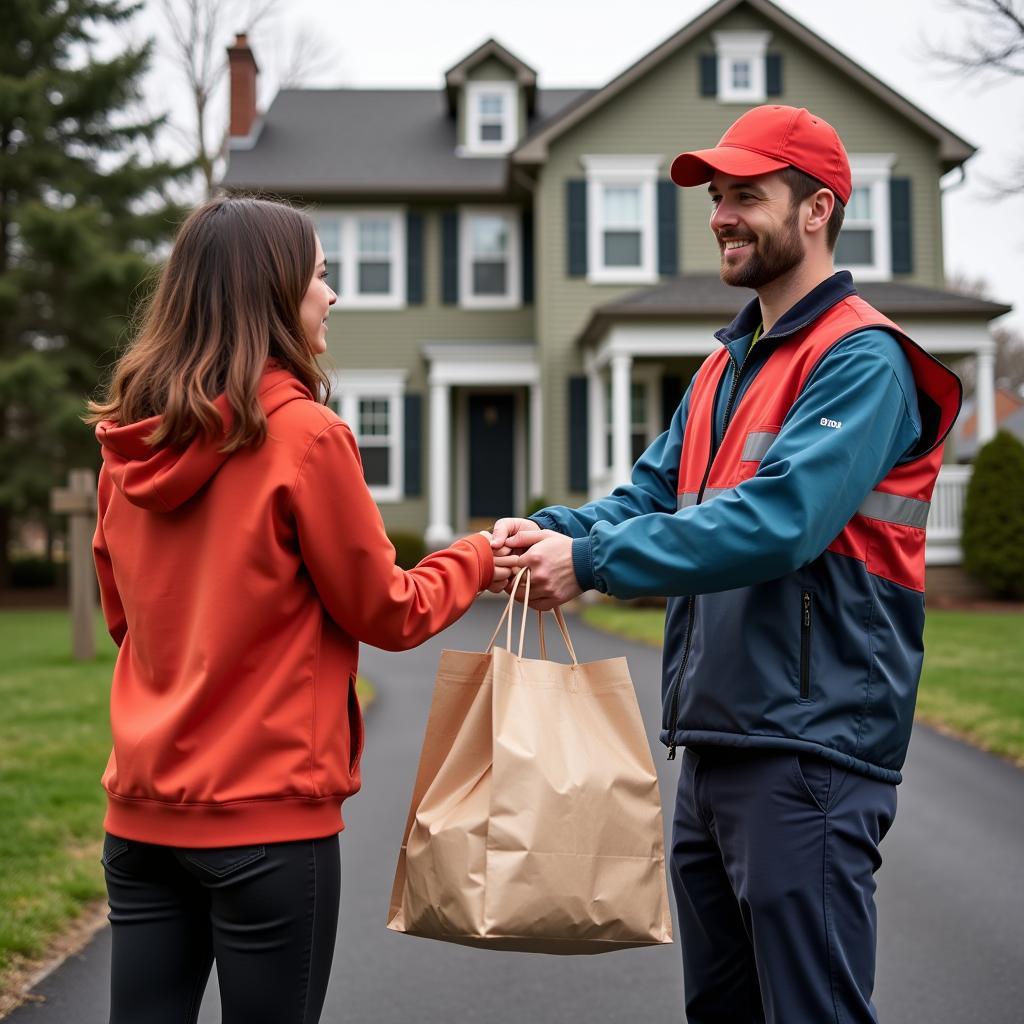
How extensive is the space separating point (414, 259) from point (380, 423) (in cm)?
309

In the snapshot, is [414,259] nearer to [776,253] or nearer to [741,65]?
[741,65]

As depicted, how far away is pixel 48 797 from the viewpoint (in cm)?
618

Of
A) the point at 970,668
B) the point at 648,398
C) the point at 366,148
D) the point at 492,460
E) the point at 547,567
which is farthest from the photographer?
the point at 366,148

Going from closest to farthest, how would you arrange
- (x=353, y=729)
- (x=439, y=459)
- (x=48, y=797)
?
(x=353, y=729), (x=48, y=797), (x=439, y=459)

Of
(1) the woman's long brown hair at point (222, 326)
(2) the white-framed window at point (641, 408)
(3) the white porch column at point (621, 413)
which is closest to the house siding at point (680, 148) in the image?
(2) the white-framed window at point (641, 408)

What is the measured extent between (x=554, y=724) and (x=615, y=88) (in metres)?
19.8

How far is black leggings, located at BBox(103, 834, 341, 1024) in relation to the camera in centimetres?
207

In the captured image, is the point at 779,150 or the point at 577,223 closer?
the point at 779,150

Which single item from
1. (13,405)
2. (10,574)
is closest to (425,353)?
(13,405)

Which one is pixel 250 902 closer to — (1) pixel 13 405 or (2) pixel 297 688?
(2) pixel 297 688

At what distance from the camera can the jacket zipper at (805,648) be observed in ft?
7.60

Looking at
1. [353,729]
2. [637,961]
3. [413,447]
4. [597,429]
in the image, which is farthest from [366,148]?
[353,729]

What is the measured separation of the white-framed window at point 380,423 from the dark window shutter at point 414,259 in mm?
1464

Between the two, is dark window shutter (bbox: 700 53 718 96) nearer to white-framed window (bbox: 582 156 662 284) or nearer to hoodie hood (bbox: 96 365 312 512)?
white-framed window (bbox: 582 156 662 284)
